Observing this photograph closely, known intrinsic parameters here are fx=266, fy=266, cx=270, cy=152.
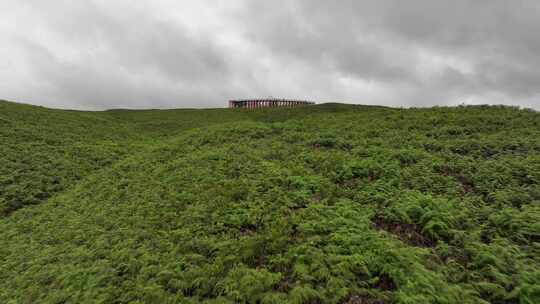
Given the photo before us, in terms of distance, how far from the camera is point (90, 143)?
2717 cm

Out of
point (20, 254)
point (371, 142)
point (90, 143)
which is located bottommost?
point (20, 254)

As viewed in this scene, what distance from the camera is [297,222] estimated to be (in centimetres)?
837

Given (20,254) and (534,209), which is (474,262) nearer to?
(534,209)

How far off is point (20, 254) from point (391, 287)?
12.5 meters

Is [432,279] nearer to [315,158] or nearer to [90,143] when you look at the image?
[315,158]

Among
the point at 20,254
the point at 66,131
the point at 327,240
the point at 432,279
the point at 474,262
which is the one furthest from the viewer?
the point at 66,131

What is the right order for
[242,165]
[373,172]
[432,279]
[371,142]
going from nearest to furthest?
[432,279] → [373,172] → [242,165] → [371,142]

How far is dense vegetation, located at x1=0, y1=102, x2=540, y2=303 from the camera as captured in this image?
5.92m

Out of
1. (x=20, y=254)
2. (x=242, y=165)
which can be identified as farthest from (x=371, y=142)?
(x=20, y=254)

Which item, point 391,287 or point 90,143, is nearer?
point 391,287

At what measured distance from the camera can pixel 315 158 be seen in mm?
14305

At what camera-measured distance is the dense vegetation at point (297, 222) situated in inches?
233

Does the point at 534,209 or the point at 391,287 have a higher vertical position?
the point at 534,209

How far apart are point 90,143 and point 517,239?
32.2 meters
